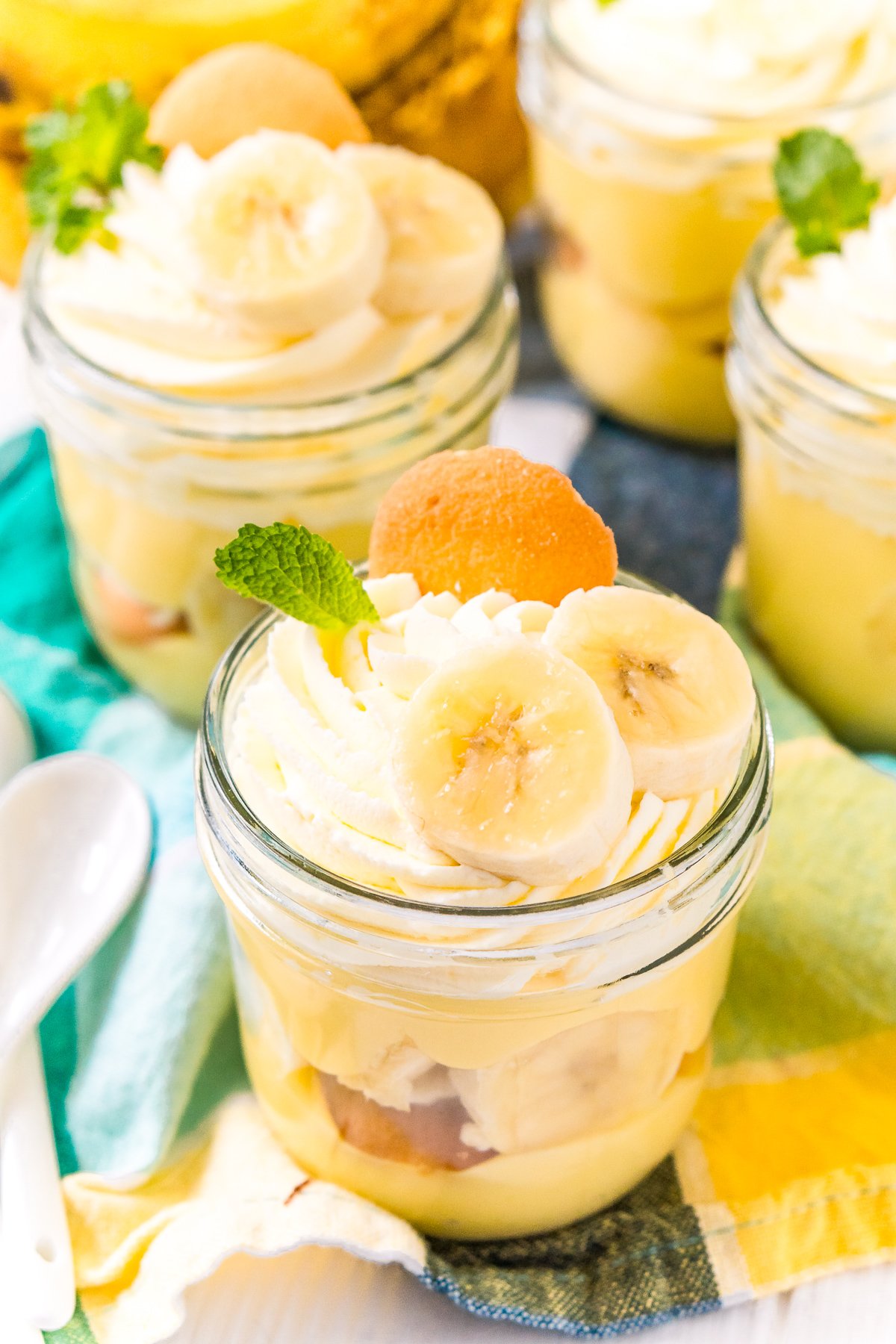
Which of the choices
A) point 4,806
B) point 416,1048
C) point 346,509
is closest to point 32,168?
point 346,509

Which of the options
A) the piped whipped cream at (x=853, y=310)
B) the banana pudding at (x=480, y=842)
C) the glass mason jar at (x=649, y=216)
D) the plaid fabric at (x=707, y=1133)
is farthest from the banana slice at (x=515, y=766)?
the glass mason jar at (x=649, y=216)

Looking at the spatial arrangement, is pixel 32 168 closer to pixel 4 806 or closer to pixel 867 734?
pixel 4 806

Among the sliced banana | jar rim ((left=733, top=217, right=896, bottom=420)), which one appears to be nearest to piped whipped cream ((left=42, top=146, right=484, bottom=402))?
jar rim ((left=733, top=217, right=896, bottom=420))

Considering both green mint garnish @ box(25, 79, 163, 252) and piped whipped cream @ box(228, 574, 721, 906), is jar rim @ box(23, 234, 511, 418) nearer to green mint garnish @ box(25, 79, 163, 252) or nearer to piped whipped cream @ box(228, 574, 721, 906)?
green mint garnish @ box(25, 79, 163, 252)

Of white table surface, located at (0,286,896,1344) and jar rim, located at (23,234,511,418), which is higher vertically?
jar rim, located at (23,234,511,418)

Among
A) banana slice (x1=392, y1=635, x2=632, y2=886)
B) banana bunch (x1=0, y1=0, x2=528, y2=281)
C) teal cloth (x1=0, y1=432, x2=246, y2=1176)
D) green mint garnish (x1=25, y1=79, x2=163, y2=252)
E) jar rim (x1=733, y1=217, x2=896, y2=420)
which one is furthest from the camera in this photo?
banana bunch (x1=0, y1=0, x2=528, y2=281)

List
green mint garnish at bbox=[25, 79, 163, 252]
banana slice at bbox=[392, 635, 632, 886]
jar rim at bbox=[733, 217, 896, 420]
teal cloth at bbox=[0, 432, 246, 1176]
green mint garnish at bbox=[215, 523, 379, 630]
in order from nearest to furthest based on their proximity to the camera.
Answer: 1. banana slice at bbox=[392, 635, 632, 886]
2. green mint garnish at bbox=[215, 523, 379, 630]
3. teal cloth at bbox=[0, 432, 246, 1176]
4. jar rim at bbox=[733, 217, 896, 420]
5. green mint garnish at bbox=[25, 79, 163, 252]

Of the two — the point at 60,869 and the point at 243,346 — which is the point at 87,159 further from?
the point at 60,869
